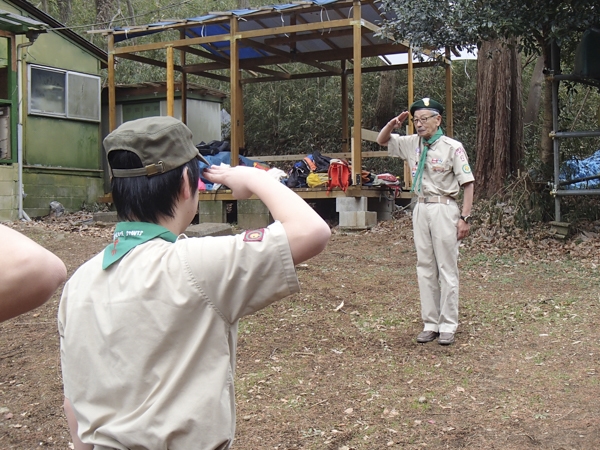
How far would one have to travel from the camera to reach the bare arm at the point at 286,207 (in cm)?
168

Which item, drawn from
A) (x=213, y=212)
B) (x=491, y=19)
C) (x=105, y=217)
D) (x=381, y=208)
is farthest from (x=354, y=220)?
(x=105, y=217)

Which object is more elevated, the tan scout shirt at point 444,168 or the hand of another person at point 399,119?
the hand of another person at point 399,119

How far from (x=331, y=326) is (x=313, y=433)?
2.02m

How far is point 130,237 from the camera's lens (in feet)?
5.83

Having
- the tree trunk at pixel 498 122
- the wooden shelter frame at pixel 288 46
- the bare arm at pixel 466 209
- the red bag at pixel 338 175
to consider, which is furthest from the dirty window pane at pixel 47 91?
the bare arm at pixel 466 209

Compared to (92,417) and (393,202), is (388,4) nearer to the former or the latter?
(393,202)

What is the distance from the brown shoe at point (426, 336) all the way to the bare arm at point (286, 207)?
13.0 feet

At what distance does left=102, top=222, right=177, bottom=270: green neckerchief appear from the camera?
5.76ft

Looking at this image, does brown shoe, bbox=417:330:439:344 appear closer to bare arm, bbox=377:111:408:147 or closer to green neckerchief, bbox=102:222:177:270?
bare arm, bbox=377:111:408:147

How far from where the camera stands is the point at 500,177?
11.6 m

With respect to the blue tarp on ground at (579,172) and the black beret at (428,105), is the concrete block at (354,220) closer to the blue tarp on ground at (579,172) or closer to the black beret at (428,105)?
the blue tarp on ground at (579,172)

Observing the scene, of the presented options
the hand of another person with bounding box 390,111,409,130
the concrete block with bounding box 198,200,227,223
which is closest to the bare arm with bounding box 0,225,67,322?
the hand of another person with bounding box 390,111,409,130

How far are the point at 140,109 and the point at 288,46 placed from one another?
4.07 meters

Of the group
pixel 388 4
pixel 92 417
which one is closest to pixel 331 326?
pixel 92 417
